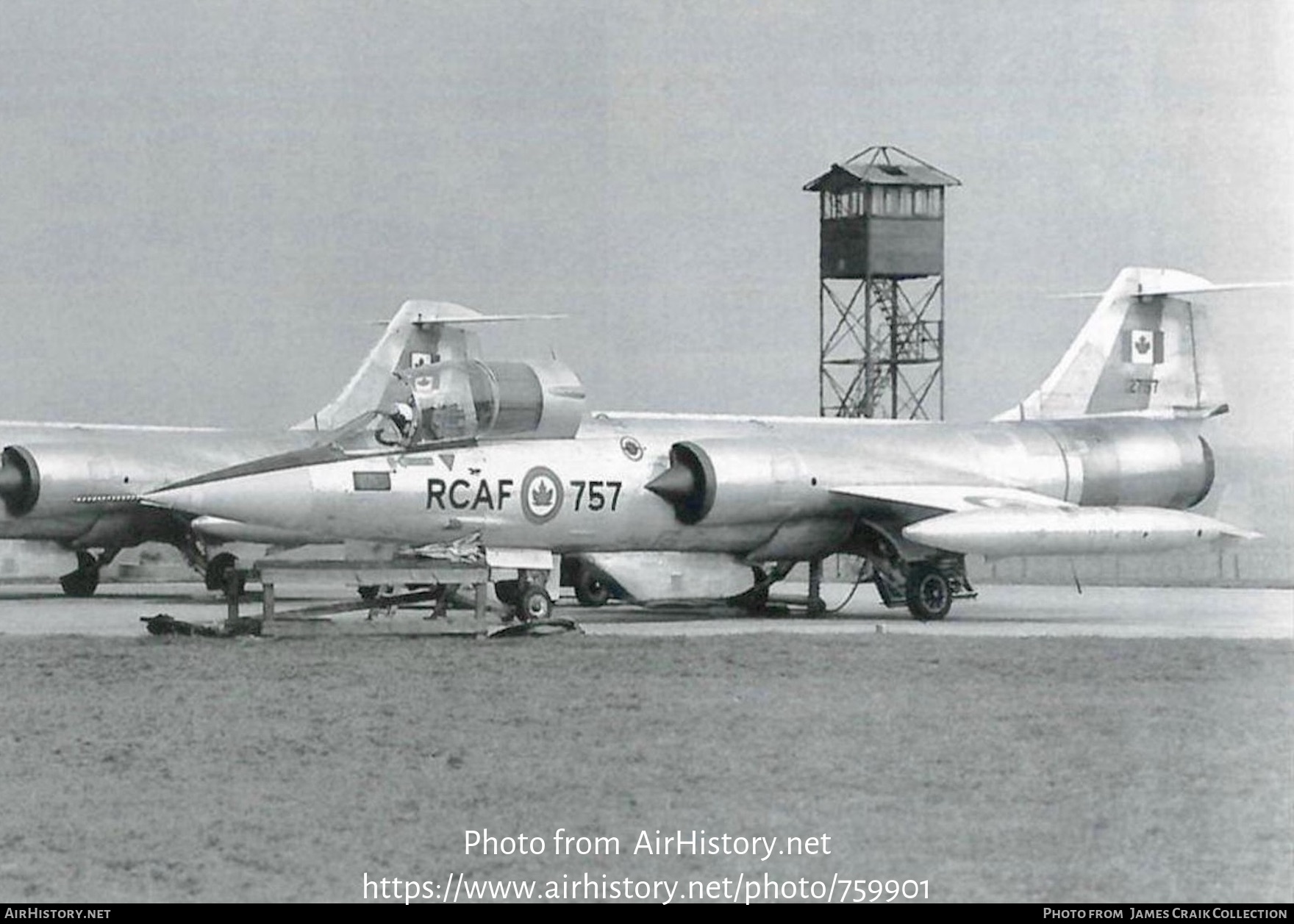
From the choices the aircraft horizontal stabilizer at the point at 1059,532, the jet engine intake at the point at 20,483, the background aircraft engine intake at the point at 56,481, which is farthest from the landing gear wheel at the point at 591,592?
the jet engine intake at the point at 20,483

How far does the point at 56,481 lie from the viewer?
953 inches

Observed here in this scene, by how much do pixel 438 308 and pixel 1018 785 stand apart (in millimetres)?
22760

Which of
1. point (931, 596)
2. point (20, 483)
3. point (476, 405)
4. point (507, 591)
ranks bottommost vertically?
point (931, 596)

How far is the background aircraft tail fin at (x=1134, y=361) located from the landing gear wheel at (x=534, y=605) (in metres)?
7.97

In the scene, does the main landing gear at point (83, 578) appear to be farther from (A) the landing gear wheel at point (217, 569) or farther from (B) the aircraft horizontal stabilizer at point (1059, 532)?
(B) the aircraft horizontal stabilizer at point (1059, 532)

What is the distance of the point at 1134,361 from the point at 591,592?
22.1ft

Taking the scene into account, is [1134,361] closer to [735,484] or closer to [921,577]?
[921,577]

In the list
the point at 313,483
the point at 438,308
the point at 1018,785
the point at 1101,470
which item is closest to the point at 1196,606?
the point at 1101,470

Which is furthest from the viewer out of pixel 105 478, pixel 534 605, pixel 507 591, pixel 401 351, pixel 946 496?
pixel 401 351

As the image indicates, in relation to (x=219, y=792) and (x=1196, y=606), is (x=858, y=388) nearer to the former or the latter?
(x=1196, y=606)

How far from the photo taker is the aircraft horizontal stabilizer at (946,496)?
18.5 metres

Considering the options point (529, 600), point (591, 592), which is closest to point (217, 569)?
point (591, 592)

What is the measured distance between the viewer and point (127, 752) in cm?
834

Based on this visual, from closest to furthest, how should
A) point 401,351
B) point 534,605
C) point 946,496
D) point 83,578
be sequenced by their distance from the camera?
point 534,605 < point 946,496 < point 83,578 < point 401,351
